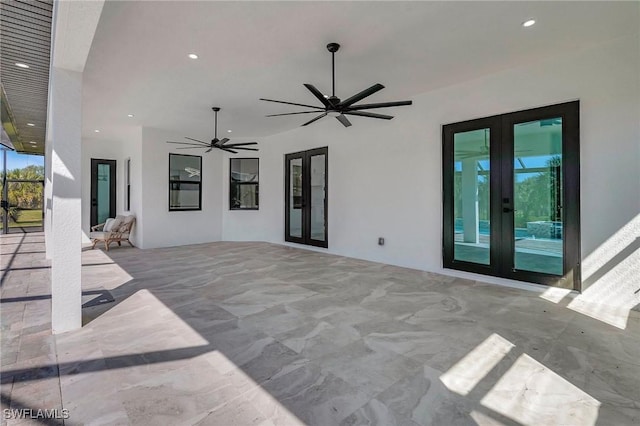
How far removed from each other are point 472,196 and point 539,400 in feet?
11.5

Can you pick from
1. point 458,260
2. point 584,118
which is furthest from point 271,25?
point 458,260

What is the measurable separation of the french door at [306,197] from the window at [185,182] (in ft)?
8.29

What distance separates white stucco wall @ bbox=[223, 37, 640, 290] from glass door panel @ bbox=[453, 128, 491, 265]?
29cm

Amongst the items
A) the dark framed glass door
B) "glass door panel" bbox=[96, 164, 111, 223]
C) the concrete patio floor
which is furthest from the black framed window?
the concrete patio floor

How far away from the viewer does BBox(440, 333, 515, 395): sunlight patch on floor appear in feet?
7.01

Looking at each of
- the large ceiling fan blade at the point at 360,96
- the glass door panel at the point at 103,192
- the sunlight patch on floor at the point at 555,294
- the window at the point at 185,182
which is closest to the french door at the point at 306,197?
the window at the point at 185,182

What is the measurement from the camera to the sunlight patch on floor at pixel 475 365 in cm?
214

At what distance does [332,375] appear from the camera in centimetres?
225

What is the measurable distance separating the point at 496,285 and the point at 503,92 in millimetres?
2762

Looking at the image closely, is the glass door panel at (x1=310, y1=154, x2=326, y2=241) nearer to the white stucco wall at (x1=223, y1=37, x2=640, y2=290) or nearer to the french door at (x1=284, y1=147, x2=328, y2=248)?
the french door at (x1=284, y1=147, x2=328, y2=248)

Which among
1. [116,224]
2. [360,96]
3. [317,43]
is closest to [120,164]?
[116,224]

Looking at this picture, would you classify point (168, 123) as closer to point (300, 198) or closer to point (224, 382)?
point (300, 198)

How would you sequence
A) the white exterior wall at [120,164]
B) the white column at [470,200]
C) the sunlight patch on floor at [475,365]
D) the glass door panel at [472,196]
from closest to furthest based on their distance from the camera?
the sunlight patch on floor at [475,365] < the glass door panel at [472,196] < the white column at [470,200] < the white exterior wall at [120,164]

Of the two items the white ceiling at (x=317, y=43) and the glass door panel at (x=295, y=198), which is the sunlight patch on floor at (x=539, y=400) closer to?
the white ceiling at (x=317, y=43)
